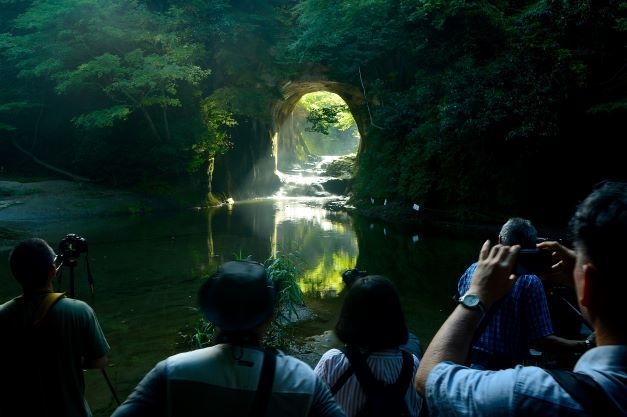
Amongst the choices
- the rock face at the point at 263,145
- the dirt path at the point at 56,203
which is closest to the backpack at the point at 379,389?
the dirt path at the point at 56,203

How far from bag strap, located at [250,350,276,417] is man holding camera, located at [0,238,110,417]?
135 cm

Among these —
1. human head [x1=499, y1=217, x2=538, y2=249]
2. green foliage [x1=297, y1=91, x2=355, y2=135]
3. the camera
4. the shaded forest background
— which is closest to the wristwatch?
human head [x1=499, y1=217, x2=538, y2=249]

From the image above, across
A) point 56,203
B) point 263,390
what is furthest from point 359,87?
point 263,390

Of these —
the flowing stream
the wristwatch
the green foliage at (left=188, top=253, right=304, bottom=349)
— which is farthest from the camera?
the flowing stream

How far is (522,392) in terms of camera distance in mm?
1105

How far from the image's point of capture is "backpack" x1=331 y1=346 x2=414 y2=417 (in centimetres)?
178

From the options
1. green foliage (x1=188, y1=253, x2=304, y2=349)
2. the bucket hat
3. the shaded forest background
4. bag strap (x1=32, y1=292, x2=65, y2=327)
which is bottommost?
green foliage (x1=188, y1=253, x2=304, y2=349)

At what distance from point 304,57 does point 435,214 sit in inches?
398

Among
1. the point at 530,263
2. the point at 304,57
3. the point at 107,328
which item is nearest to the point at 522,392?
the point at 530,263

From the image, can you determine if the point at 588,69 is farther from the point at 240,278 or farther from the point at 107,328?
the point at 240,278

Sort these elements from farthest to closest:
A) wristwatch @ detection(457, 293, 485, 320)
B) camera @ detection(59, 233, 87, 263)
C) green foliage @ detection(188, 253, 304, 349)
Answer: green foliage @ detection(188, 253, 304, 349)
camera @ detection(59, 233, 87, 263)
wristwatch @ detection(457, 293, 485, 320)

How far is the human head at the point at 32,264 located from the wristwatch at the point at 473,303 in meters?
1.93

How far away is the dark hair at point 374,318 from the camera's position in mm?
1830

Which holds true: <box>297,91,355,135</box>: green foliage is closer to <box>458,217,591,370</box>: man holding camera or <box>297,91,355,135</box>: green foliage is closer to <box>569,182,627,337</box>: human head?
<box>458,217,591,370</box>: man holding camera
